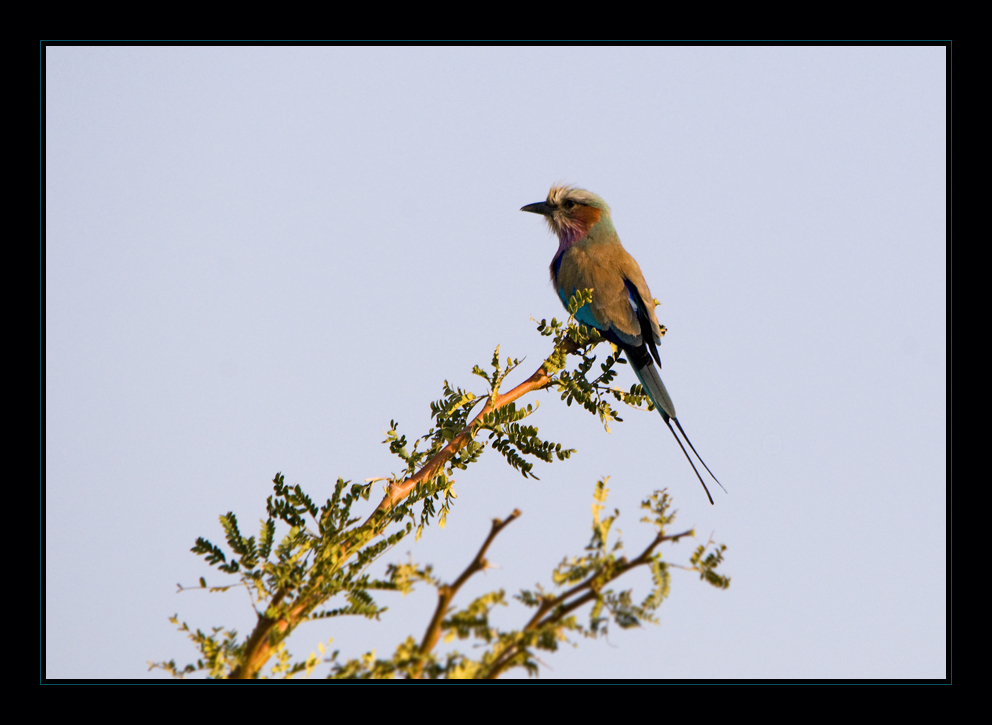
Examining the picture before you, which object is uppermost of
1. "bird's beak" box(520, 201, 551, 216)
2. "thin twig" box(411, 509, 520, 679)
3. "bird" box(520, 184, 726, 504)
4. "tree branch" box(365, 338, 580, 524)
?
"bird's beak" box(520, 201, 551, 216)

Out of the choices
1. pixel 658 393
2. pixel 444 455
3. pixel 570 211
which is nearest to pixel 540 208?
pixel 570 211

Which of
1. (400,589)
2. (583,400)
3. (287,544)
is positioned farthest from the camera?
(583,400)

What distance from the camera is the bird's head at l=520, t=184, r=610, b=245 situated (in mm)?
7363

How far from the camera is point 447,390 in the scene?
3266 mm

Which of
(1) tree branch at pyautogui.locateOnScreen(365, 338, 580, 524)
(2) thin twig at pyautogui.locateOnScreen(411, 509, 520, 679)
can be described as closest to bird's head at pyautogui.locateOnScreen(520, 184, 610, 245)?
(1) tree branch at pyautogui.locateOnScreen(365, 338, 580, 524)

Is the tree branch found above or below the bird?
below

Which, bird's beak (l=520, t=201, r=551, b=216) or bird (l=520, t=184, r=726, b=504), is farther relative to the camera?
bird's beak (l=520, t=201, r=551, b=216)

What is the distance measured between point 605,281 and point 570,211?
1756mm

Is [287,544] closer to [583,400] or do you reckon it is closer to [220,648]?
[220,648]

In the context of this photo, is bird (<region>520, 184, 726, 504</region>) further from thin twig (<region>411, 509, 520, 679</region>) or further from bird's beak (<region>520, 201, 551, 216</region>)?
thin twig (<region>411, 509, 520, 679</region>)

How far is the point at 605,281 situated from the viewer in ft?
19.4

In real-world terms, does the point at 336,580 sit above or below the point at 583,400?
below
